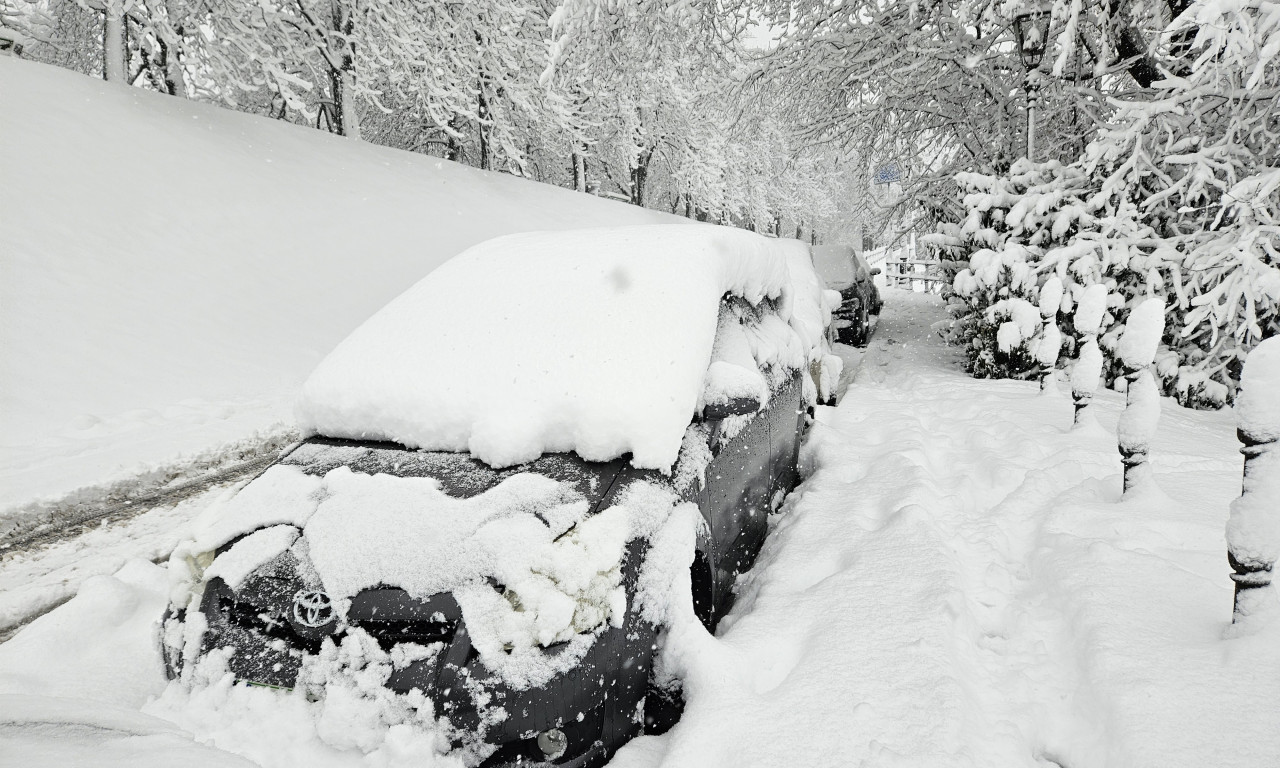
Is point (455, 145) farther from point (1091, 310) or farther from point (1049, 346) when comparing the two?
point (1091, 310)

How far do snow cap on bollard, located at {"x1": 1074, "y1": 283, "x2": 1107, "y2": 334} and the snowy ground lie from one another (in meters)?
1.07

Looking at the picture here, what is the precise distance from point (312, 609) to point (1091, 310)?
5.15 metres

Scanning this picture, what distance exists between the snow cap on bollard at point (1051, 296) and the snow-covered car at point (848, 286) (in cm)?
336

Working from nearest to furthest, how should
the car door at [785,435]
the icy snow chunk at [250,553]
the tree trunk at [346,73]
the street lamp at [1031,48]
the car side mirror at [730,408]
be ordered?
the icy snow chunk at [250,553] < the car side mirror at [730,408] < the car door at [785,435] < the street lamp at [1031,48] < the tree trunk at [346,73]

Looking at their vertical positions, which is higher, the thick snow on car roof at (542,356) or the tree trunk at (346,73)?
the tree trunk at (346,73)

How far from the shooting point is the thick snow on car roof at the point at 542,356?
7.50ft

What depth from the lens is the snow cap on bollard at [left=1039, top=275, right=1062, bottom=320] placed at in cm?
618

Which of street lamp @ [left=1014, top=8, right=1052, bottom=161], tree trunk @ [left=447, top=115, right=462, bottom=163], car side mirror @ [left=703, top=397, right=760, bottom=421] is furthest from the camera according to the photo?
tree trunk @ [left=447, top=115, right=462, bottom=163]

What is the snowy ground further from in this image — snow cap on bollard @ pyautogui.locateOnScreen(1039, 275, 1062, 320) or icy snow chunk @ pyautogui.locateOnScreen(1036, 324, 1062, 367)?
snow cap on bollard @ pyautogui.locateOnScreen(1039, 275, 1062, 320)

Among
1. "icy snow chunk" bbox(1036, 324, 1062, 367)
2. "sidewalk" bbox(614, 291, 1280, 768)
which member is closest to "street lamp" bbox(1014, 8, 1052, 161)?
"icy snow chunk" bbox(1036, 324, 1062, 367)

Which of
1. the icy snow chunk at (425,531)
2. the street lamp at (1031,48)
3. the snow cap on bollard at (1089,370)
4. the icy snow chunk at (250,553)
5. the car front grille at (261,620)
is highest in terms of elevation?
the street lamp at (1031,48)

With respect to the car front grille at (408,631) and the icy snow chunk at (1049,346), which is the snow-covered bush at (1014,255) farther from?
the car front grille at (408,631)

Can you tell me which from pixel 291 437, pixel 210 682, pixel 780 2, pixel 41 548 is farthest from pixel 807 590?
pixel 780 2

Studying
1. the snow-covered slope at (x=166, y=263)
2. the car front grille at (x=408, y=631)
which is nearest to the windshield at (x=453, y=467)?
the car front grille at (x=408, y=631)
